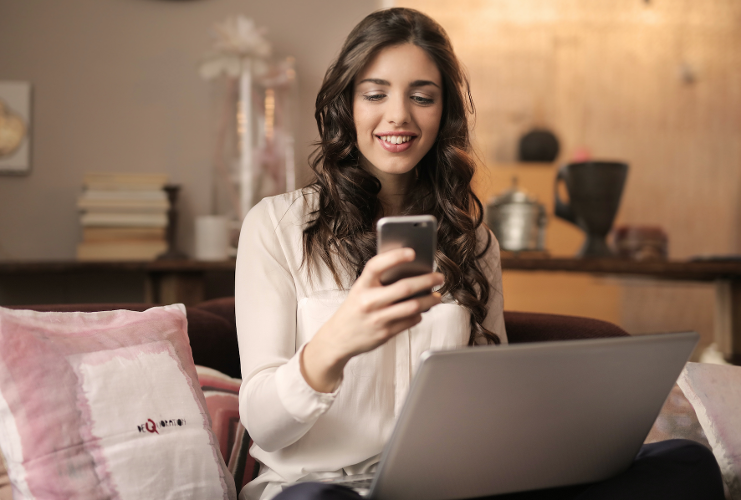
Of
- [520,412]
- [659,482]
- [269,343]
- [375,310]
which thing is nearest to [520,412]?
[520,412]

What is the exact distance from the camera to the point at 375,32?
113 cm

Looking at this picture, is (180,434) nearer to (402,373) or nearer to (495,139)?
(402,373)

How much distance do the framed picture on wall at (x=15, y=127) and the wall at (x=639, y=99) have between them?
2.45 metres

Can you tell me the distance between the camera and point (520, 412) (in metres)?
0.71

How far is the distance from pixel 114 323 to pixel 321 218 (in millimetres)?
376

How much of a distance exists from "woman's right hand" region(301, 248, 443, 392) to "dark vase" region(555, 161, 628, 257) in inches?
58.5

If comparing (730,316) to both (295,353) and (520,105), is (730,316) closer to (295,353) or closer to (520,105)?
(295,353)

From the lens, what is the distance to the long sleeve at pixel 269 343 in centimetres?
80

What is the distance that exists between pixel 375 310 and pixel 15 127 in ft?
5.69

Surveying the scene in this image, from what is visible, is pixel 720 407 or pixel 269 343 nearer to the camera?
pixel 269 343

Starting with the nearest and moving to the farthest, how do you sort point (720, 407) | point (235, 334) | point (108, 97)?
point (720, 407)
point (235, 334)
point (108, 97)

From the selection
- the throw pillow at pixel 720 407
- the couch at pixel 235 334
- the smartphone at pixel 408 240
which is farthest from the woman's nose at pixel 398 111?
the throw pillow at pixel 720 407

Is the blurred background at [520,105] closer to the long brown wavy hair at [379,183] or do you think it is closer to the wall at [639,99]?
the wall at [639,99]

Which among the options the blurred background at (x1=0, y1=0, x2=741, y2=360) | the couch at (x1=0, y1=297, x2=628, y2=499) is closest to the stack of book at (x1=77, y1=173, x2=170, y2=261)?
the blurred background at (x1=0, y1=0, x2=741, y2=360)
